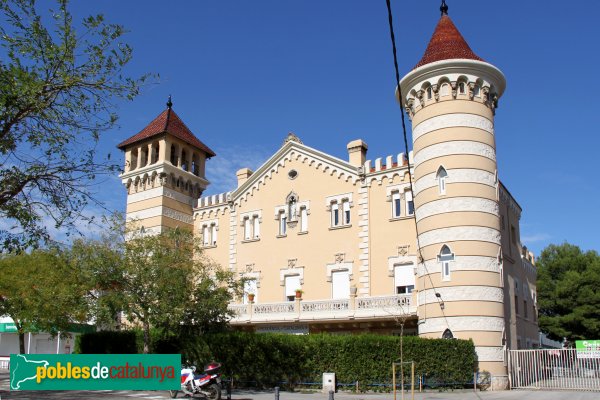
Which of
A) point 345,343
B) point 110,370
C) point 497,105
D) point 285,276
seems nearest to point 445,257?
point 345,343

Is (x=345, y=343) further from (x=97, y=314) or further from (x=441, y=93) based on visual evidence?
(x=441, y=93)

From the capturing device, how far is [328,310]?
2950 centimetres

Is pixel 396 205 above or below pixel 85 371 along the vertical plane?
above

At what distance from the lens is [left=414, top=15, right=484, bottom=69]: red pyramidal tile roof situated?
2748 centimetres

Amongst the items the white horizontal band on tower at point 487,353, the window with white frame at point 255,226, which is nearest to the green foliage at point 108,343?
the window with white frame at point 255,226

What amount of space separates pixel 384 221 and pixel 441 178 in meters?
4.89

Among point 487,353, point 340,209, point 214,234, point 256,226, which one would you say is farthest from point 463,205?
point 214,234

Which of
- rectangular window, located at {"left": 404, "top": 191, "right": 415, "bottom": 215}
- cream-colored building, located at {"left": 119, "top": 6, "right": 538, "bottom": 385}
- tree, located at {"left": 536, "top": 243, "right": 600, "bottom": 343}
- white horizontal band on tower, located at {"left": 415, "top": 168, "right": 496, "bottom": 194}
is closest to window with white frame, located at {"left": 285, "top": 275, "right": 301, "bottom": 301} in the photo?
cream-colored building, located at {"left": 119, "top": 6, "right": 538, "bottom": 385}

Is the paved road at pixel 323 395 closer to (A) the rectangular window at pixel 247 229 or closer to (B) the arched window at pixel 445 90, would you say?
(B) the arched window at pixel 445 90

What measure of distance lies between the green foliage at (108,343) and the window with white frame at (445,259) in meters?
15.2

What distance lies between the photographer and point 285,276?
108 ft

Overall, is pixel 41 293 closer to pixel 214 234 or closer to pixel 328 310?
pixel 214 234

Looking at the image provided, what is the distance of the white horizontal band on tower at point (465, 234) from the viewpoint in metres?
25.2

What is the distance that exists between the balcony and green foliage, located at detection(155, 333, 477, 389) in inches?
162
